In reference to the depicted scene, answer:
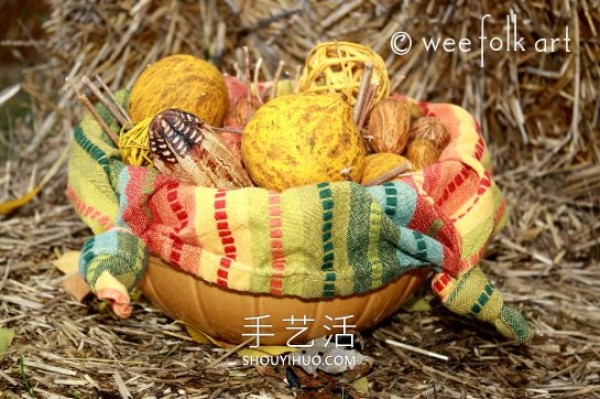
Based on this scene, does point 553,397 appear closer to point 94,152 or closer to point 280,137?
point 280,137

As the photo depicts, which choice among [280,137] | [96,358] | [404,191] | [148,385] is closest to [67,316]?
[96,358]

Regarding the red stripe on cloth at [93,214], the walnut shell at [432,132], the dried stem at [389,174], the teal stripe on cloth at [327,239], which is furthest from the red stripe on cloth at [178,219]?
the walnut shell at [432,132]

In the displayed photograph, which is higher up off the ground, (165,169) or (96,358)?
(165,169)

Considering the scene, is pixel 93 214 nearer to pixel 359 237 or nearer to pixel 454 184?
pixel 359 237

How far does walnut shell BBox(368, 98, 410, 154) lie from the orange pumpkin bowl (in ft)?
1.02

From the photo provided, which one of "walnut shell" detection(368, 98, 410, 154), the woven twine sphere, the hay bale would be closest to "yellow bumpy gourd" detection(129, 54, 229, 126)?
the woven twine sphere

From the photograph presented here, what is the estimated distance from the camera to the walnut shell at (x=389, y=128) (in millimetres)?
2057

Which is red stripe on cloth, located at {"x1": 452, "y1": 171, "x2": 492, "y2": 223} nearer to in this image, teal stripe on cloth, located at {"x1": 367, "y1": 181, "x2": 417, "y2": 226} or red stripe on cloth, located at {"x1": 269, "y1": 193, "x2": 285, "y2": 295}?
teal stripe on cloth, located at {"x1": 367, "y1": 181, "x2": 417, "y2": 226}

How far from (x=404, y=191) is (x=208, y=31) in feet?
4.30

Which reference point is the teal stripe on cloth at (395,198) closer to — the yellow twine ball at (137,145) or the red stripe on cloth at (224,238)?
the red stripe on cloth at (224,238)

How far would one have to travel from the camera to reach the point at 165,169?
1877 millimetres

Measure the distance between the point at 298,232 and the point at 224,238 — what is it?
149 mm

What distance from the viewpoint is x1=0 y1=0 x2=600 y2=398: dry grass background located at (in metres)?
1.95

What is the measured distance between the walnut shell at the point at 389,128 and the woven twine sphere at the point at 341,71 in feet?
0.25
